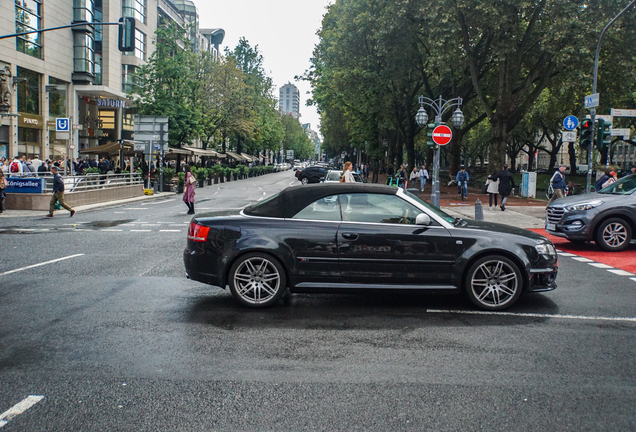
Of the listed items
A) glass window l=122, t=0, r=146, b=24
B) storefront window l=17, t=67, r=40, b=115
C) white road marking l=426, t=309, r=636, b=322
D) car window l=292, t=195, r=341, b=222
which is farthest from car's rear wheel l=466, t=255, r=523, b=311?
glass window l=122, t=0, r=146, b=24

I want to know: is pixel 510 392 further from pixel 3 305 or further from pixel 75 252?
pixel 75 252

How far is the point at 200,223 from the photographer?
679cm

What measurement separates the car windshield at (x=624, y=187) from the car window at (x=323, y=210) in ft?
28.7

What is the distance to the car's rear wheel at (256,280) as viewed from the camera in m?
6.61

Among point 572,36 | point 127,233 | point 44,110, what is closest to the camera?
point 127,233

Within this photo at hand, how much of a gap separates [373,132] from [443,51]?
85.2ft

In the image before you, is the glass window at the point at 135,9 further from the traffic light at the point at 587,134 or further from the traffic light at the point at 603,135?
the traffic light at the point at 603,135

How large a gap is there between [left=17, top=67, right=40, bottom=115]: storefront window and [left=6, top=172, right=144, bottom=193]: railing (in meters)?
12.2

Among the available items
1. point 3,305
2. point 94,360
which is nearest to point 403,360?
point 94,360

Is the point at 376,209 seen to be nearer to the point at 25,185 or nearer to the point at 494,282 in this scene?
the point at 494,282

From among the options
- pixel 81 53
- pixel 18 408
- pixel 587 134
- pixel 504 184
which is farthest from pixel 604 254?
pixel 81 53

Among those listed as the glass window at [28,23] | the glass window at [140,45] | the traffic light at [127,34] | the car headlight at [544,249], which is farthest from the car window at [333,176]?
the glass window at [140,45]

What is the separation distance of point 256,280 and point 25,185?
17767 mm

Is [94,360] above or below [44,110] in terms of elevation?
below
